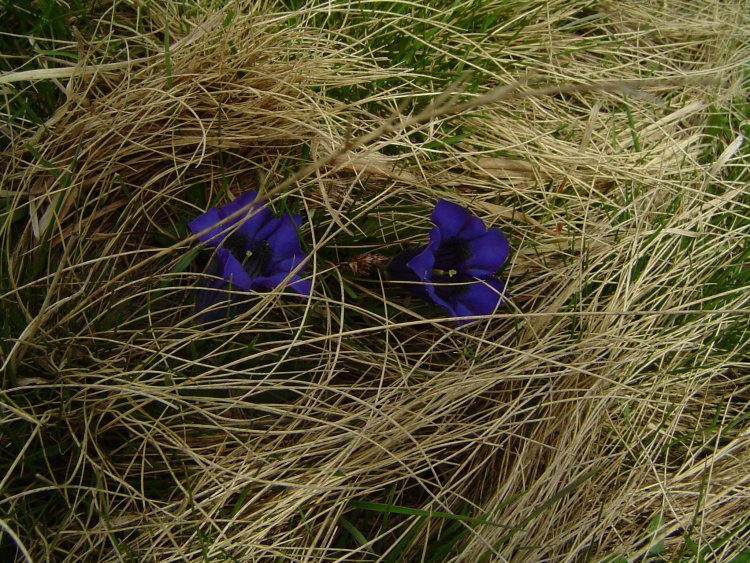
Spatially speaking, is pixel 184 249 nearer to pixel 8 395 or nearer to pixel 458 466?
pixel 8 395

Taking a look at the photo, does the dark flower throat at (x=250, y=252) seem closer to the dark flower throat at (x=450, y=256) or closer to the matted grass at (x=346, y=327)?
the matted grass at (x=346, y=327)

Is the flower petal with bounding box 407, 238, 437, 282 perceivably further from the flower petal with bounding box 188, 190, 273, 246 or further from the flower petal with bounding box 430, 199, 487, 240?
the flower petal with bounding box 188, 190, 273, 246

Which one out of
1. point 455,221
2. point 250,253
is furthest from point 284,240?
point 455,221

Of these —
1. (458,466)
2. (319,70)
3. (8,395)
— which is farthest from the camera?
(319,70)

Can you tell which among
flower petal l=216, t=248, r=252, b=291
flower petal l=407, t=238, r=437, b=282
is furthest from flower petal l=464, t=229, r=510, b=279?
flower petal l=216, t=248, r=252, b=291

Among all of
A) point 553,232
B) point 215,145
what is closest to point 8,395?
point 215,145

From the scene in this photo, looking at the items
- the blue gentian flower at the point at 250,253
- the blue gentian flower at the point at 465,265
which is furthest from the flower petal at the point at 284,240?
the blue gentian flower at the point at 465,265
